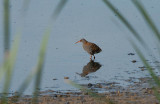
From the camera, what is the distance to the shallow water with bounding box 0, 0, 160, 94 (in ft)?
28.3

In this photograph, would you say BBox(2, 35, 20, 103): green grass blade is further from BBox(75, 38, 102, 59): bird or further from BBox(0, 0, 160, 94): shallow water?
BBox(75, 38, 102, 59): bird

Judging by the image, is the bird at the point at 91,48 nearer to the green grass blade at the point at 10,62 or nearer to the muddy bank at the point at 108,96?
the muddy bank at the point at 108,96

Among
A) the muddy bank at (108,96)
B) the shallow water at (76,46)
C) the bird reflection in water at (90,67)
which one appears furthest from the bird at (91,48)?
the muddy bank at (108,96)

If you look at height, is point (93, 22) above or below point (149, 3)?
below

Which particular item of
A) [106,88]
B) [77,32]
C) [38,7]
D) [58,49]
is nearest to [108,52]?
[58,49]

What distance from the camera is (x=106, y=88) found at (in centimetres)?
777

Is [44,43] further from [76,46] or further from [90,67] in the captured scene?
[76,46]

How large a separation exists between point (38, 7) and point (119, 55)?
6667 millimetres

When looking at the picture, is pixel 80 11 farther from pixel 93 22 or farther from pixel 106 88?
pixel 106 88

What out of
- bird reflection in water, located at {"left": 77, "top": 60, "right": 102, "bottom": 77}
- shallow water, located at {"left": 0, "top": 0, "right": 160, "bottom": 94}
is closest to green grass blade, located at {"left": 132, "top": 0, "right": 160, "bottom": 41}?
shallow water, located at {"left": 0, "top": 0, "right": 160, "bottom": 94}

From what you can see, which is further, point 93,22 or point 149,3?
point 149,3

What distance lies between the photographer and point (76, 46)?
36.9 ft

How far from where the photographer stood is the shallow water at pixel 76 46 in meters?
8.62

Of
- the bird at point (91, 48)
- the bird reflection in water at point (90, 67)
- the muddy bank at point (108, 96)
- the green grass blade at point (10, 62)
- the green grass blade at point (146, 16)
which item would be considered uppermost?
the bird at point (91, 48)
